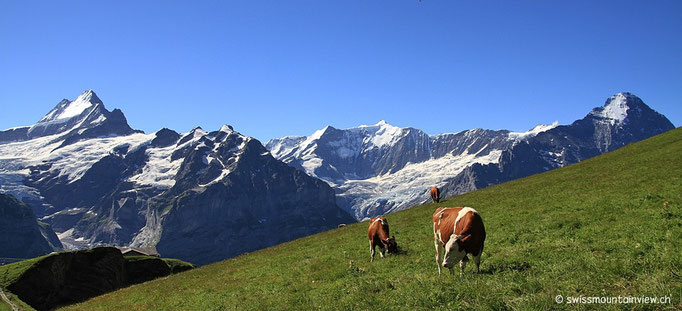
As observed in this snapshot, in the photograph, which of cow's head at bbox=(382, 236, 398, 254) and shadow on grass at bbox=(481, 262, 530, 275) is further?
cow's head at bbox=(382, 236, 398, 254)

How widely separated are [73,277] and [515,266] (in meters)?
38.3

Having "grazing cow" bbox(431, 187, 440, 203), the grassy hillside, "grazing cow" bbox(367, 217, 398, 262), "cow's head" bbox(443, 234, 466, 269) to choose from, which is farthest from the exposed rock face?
"grazing cow" bbox(431, 187, 440, 203)

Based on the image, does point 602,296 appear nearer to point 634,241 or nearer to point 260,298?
point 634,241

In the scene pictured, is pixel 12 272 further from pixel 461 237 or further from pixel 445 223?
pixel 461 237

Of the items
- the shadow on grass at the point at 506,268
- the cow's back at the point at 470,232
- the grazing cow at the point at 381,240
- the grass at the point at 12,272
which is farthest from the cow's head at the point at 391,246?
the grass at the point at 12,272

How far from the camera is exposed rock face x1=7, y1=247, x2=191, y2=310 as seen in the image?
34.5m

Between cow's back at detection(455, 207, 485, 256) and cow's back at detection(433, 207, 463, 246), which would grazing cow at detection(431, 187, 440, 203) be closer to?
cow's back at detection(433, 207, 463, 246)

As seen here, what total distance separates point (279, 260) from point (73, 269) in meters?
20.3

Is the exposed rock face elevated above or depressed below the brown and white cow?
below

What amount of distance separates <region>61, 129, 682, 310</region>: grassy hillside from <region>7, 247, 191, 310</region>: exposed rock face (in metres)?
6.77

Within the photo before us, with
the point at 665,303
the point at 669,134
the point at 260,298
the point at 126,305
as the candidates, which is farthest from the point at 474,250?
the point at 669,134

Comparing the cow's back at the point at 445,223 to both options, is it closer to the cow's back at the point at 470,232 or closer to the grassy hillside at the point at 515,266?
the cow's back at the point at 470,232

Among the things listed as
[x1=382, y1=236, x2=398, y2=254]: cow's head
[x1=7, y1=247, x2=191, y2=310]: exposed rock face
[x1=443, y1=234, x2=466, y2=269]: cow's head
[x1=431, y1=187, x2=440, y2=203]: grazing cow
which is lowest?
[x1=7, y1=247, x2=191, y2=310]: exposed rock face

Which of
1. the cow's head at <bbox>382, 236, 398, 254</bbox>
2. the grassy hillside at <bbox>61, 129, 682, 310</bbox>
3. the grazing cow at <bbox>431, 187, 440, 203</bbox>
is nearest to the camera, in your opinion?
the grassy hillside at <bbox>61, 129, 682, 310</bbox>
